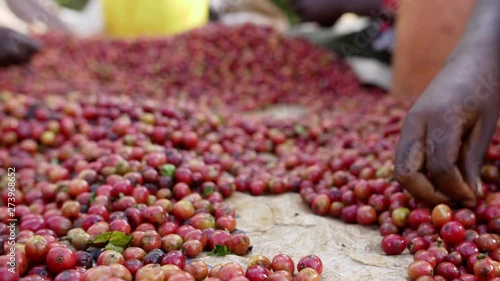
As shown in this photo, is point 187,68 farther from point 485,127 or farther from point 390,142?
point 485,127

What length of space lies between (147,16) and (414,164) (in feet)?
20.6

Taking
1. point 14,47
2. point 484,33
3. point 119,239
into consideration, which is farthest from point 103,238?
point 14,47

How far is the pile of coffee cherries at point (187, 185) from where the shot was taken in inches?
74.8

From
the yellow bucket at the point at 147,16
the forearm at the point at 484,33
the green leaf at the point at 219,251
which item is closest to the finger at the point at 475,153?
the forearm at the point at 484,33

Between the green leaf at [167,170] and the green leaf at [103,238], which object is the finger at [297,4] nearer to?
the green leaf at [167,170]

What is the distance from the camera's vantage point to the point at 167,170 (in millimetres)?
2660

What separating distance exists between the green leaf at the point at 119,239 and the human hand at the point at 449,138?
3.66ft

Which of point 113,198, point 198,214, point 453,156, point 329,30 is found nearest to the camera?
point 453,156

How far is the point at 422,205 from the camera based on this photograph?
2.27m

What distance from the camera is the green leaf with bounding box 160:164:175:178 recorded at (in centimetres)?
264

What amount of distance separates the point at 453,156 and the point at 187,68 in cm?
414

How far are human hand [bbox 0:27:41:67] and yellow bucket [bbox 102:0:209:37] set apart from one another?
287cm

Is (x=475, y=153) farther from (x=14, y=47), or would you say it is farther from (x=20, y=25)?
(x=20, y=25)

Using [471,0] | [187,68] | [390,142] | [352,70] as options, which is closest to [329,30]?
[352,70]
